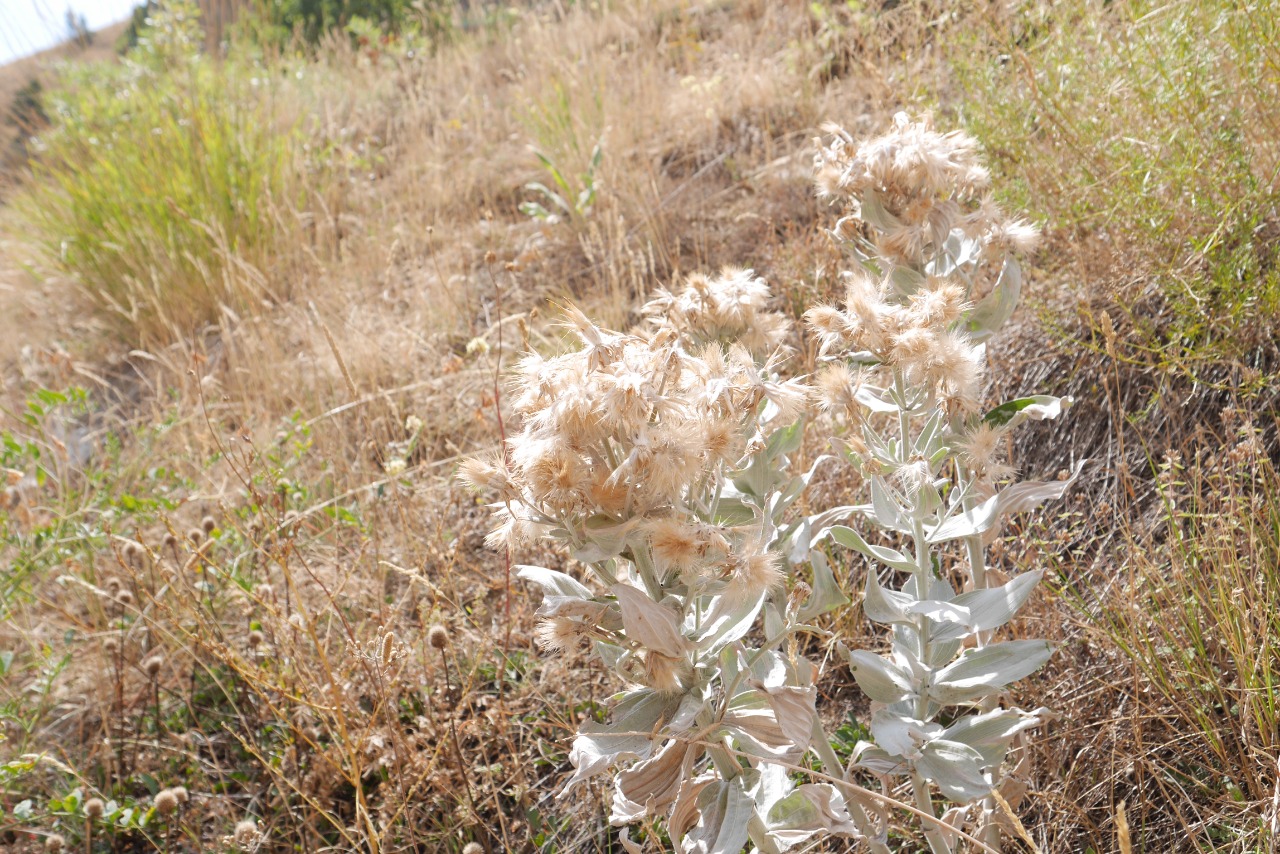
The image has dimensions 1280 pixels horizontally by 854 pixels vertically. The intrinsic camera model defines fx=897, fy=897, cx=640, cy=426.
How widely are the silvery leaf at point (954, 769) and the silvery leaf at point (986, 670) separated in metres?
0.09

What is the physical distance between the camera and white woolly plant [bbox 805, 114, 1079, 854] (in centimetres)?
137

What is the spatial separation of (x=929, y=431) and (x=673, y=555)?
0.71m

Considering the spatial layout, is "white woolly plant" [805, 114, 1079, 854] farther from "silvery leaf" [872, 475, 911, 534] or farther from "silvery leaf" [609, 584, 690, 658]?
"silvery leaf" [609, 584, 690, 658]

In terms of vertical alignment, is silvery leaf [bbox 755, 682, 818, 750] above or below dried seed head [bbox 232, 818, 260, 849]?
above

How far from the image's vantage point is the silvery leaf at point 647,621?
3.65ft

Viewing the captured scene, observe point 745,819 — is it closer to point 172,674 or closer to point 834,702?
point 834,702

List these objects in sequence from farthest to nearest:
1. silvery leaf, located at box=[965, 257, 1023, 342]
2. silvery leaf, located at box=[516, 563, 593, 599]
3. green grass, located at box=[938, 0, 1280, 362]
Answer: green grass, located at box=[938, 0, 1280, 362] < silvery leaf, located at box=[965, 257, 1023, 342] < silvery leaf, located at box=[516, 563, 593, 599]

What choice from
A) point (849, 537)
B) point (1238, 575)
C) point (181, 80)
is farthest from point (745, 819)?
point (181, 80)

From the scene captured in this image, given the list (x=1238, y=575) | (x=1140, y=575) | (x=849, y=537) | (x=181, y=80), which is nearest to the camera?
(x=849, y=537)

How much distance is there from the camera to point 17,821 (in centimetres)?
230

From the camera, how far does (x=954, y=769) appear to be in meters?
1.42

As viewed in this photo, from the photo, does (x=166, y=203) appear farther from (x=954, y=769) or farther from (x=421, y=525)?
(x=954, y=769)

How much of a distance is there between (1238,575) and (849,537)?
792 mm

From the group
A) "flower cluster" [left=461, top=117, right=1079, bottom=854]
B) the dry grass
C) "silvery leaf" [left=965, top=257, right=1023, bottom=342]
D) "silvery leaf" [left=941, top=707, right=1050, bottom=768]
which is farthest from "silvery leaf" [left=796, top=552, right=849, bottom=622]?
the dry grass
